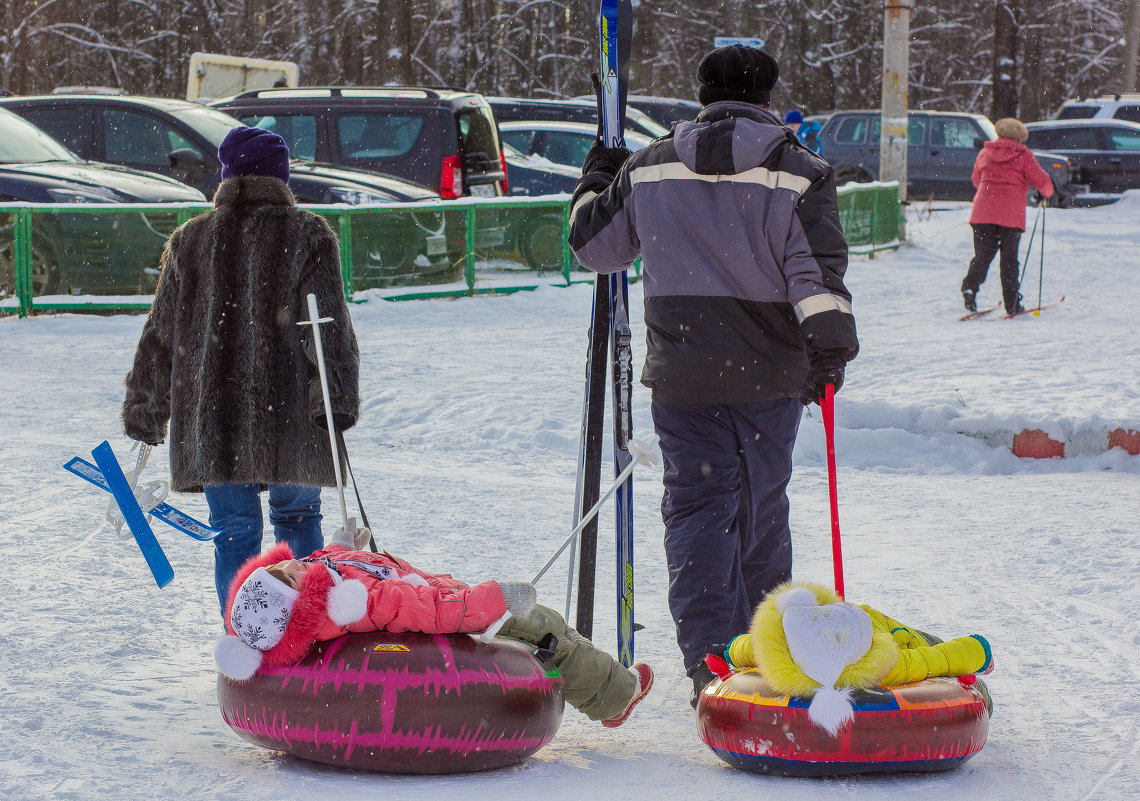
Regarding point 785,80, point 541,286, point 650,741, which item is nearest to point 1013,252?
point 541,286

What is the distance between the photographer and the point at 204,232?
3697 millimetres

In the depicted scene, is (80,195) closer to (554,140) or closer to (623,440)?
(554,140)

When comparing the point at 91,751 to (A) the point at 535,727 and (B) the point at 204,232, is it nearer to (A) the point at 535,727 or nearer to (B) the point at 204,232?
(A) the point at 535,727

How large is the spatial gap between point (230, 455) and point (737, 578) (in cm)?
138

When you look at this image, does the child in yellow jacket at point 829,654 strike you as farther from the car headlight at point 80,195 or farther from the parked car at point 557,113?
the parked car at point 557,113

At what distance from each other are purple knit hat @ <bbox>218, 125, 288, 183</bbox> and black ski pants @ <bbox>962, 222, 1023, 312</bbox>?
8.22m

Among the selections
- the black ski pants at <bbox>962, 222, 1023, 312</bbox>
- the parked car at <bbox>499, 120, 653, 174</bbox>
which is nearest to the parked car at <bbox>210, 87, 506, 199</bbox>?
the parked car at <bbox>499, 120, 653, 174</bbox>

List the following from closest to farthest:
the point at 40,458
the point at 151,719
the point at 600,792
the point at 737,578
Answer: the point at 600,792 < the point at 151,719 < the point at 737,578 < the point at 40,458

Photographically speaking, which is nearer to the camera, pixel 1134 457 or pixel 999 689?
pixel 999 689

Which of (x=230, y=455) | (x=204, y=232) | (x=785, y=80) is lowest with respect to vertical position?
(x=230, y=455)

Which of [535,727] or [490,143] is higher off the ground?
[490,143]

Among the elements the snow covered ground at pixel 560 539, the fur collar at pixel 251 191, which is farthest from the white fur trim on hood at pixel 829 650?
the fur collar at pixel 251 191

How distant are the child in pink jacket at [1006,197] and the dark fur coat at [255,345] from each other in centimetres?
825

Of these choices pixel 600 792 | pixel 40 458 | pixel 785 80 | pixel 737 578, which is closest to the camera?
pixel 600 792
